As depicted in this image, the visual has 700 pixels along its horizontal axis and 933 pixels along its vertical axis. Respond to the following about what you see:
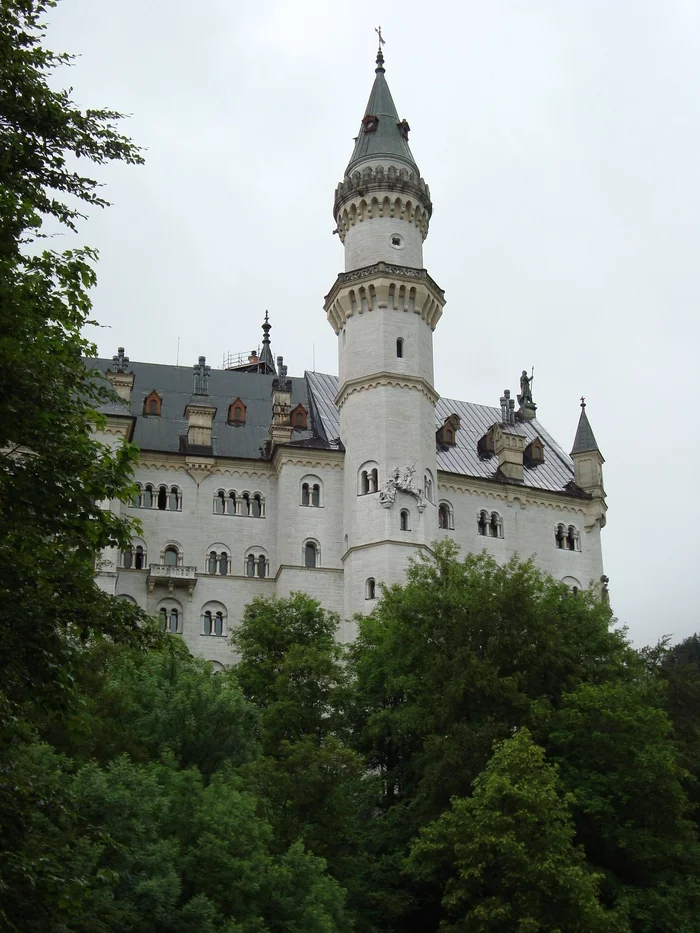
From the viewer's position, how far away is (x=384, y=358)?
2569 inches

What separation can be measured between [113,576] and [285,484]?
10.1 metres

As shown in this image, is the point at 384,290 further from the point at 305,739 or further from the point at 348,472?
the point at 305,739

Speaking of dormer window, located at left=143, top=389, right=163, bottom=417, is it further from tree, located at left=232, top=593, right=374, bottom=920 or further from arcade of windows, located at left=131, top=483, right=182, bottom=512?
tree, located at left=232, top=593, right=374, bottom=920

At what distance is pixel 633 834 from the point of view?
1486 inches

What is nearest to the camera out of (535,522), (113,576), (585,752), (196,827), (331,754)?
(196,827)

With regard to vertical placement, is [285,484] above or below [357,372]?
below

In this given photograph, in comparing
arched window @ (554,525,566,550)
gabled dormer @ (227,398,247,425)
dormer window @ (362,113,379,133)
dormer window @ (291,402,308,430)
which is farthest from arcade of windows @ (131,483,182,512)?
dormer window @ (362,113,379,133)

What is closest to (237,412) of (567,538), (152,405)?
(152,405)

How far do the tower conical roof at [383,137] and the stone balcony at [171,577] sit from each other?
75.7ft

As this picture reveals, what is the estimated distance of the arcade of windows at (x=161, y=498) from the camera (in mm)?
66500

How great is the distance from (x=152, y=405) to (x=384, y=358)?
13794 millimetres

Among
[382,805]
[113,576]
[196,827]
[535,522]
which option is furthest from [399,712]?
[535,522]

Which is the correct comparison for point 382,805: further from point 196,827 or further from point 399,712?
point 196,827

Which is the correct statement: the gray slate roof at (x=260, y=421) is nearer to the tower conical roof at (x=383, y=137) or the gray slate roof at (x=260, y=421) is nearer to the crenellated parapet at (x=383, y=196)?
the crenellated parapet at (x=383, y=196)
